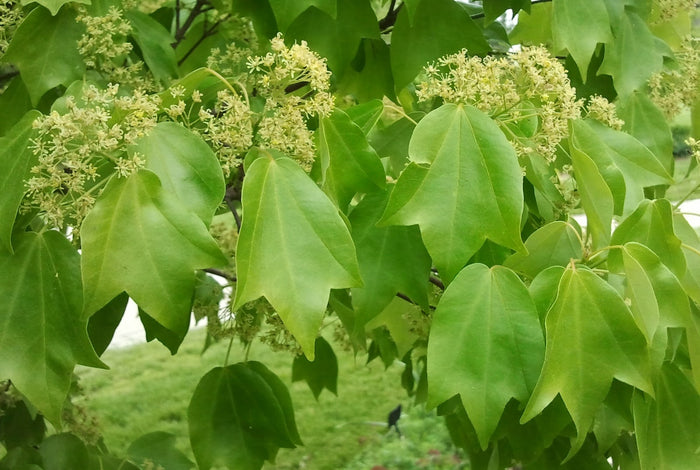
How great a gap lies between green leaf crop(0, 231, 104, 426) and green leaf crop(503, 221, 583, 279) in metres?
0.88

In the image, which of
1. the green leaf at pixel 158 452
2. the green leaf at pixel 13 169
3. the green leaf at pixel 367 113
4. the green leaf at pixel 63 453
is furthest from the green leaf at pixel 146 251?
the green leaf at pixel 158 452

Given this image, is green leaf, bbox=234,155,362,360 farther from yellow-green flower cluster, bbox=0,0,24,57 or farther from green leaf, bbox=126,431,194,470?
green leaf, bbox=126,431,194,470

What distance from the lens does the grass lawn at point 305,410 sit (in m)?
5.51

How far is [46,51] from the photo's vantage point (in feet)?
6.26

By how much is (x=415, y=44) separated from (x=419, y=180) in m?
0.67

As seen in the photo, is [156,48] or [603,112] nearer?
[603,112]

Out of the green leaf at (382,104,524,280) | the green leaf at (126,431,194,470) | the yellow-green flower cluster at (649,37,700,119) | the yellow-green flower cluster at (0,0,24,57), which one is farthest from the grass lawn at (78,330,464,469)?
the green leaf at (382,104,524,280)

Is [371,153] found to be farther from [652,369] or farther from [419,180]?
[652,369]

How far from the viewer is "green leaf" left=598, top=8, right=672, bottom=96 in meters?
2.18

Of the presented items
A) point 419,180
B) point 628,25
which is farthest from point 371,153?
point 628,25

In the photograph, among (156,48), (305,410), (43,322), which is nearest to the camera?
(43,322)

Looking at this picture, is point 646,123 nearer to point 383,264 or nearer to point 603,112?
point 603,112

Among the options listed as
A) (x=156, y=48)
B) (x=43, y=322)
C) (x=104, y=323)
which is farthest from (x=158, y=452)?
(x=156, y=48)

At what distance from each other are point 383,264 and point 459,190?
26cm
